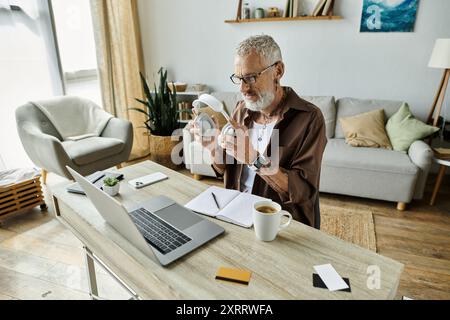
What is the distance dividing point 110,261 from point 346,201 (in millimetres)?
2335

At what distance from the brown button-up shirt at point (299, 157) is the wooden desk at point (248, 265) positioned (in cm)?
28

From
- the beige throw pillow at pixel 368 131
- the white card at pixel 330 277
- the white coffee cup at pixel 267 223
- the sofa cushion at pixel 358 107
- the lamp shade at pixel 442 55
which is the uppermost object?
the lamp shade at pixel 442 55

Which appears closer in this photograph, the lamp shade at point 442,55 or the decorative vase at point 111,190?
the decorative vase at point 111,190

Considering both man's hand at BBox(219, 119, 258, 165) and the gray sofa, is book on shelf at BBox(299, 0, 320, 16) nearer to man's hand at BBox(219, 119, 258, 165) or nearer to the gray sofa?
the gray sofa

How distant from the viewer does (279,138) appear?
4.51ft

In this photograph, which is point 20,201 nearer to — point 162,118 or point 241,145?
point 162,118

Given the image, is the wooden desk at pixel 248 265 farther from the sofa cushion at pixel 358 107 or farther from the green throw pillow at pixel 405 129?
the sofa cushion at pixel 358 107

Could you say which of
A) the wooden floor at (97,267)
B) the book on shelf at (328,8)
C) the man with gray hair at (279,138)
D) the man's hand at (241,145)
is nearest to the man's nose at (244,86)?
the man with gray hair at (279,138)

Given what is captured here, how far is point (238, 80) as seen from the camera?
1.32m

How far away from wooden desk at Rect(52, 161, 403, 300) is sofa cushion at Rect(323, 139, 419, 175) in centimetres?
186

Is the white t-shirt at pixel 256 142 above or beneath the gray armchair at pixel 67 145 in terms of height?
above

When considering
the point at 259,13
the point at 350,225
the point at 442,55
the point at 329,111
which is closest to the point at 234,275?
the point at 350,225

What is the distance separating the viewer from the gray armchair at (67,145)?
8.74 ft

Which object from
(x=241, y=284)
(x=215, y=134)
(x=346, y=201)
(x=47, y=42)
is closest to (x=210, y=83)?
(x=47, y=42)
